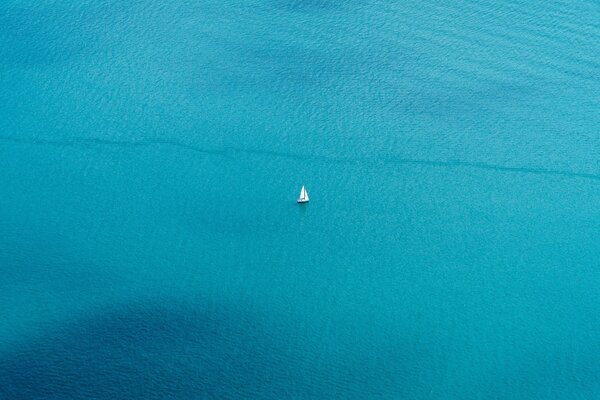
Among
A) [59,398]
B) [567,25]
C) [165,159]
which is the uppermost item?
[567,25]

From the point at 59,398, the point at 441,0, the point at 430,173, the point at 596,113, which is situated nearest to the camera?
the point at 59,398

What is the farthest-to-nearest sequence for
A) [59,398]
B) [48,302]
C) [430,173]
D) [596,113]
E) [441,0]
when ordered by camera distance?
1. [441,0]
2. [596,113]
3. [430,173]
4. [48,302]
5. [59,398]

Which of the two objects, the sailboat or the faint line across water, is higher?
the faint line across water

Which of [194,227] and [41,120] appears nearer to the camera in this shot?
[194,227]

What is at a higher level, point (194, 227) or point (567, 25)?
point (567, 25)

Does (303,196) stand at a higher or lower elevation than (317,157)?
lower

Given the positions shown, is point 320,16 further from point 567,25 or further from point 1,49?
point 1,49

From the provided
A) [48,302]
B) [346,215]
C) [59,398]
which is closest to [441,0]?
[346,215]

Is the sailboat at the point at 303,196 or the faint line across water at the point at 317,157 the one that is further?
the faint line across water at the point at 317,157

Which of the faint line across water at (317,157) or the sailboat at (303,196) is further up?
the faint line across water at (317,157)

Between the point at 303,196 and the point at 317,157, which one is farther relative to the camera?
the point at 317,157

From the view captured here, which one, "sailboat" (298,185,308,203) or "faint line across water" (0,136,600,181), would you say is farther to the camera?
"faint line across water" (0,136,600,181)
